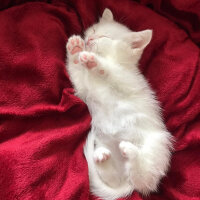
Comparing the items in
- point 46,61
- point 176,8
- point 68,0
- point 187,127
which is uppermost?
point 176,8

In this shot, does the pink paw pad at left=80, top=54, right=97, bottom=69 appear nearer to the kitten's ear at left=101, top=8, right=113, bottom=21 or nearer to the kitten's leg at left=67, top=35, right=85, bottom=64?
the kitten's leg at left=67, top=35, right=85, bottom=64

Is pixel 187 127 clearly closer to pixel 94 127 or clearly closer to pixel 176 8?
pixel 94 127

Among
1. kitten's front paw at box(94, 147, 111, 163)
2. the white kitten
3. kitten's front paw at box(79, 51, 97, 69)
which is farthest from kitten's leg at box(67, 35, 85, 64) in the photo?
kitten's front paw at box(94, 147, 111, 163)

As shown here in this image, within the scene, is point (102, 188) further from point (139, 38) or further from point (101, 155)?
point (139, 38)

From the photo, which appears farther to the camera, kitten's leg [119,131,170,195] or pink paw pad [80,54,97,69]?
pink paw pad [80,54,97,69]

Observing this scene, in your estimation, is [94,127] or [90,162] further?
[94,127]

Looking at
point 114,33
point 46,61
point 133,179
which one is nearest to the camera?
point 133,179

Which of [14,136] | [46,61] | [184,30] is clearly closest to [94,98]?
[46,61]
